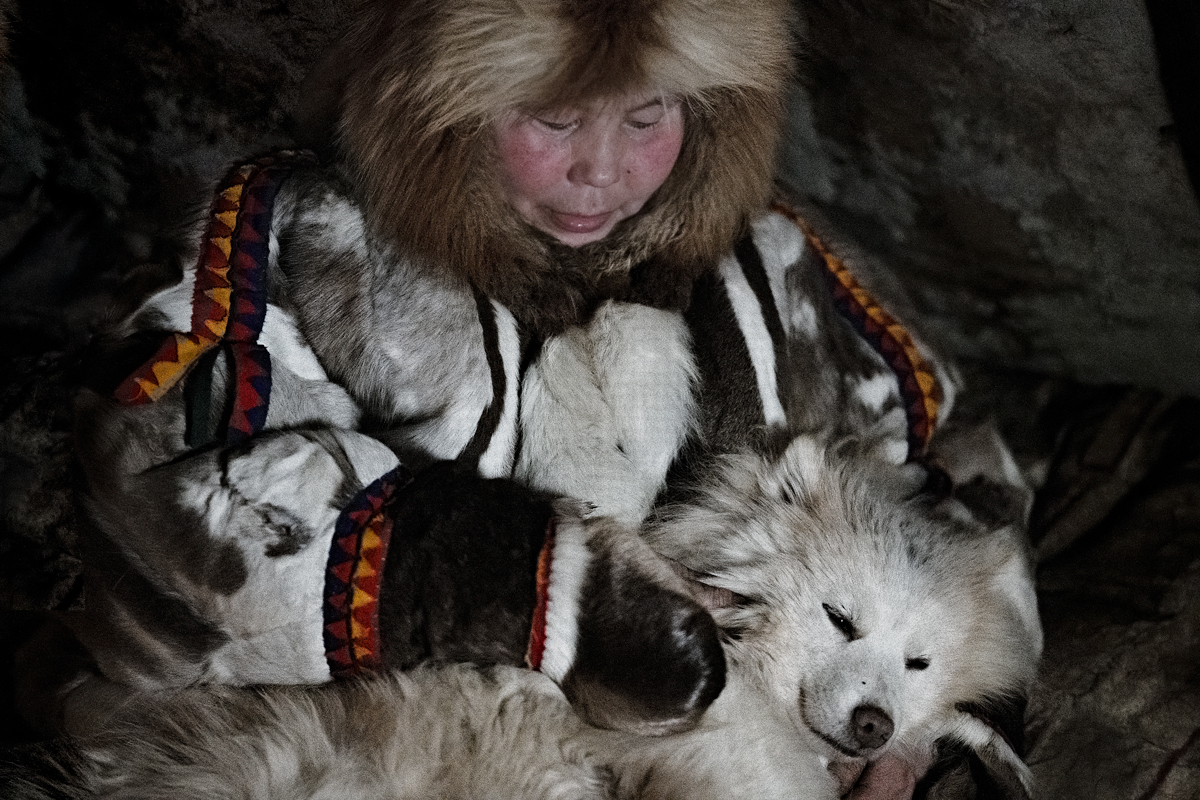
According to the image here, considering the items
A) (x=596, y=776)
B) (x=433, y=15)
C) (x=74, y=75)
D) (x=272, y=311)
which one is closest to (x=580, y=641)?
(x=596, y=776)

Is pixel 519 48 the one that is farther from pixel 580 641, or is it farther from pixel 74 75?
pixel 74 75

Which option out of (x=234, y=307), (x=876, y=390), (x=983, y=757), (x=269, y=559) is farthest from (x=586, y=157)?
(x=983, y=757)

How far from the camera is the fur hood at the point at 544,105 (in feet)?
3.71

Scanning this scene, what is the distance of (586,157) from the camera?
1.23 metres

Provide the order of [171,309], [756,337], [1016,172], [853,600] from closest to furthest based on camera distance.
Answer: [171,309] → [853,600] → [756,337] → [1016,172]

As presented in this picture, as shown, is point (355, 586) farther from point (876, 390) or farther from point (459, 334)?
point (876, 390)

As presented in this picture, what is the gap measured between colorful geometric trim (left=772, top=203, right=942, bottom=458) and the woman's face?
43cm

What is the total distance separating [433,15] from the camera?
116 centimetres

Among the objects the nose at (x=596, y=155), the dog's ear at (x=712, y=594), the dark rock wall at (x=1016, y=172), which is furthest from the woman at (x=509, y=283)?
the dark rock wall at (x=1016, y=172)

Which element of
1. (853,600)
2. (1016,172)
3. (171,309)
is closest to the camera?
(171,309)

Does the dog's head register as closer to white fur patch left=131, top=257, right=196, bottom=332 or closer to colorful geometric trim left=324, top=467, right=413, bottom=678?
colorful geometric trim left=324, top=467, right=413, bottom=678

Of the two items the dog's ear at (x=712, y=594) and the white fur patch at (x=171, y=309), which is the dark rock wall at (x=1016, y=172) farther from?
the white fur patch at (x=171, y=309)

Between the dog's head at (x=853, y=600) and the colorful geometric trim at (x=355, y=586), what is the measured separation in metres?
0.42

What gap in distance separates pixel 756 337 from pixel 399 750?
74cm
